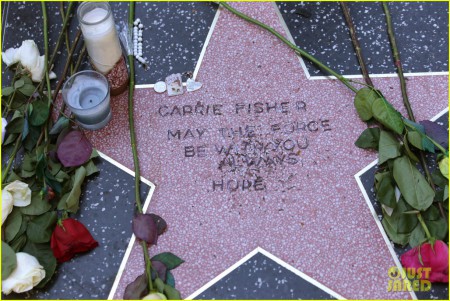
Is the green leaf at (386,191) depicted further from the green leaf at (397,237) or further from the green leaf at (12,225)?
the green leaf at (12,225)

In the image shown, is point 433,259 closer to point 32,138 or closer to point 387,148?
point 387,148

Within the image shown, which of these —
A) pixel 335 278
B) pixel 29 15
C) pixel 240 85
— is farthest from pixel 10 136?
pixel 335 278

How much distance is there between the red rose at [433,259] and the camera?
0.80m

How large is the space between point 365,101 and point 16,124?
1.80 feet

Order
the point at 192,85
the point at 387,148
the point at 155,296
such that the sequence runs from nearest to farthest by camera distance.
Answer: the point at 155,296
the point at 387,148
the point at 192,85

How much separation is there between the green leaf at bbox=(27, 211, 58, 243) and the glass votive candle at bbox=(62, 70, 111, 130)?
6.3 inches

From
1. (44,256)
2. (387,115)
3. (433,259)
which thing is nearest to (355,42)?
A: (387,115)

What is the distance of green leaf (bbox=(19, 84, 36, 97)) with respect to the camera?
0.95 meters

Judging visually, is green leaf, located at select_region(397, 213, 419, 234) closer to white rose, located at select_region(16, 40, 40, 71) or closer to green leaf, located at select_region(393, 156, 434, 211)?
green leaf, located at select_region(393, 156, 434, 211)

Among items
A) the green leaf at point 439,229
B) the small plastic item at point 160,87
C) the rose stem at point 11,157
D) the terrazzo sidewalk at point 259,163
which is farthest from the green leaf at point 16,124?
the green leaf at point 439,229

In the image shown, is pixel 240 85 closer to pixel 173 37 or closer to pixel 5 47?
pixel 173 37

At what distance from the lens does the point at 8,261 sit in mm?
808

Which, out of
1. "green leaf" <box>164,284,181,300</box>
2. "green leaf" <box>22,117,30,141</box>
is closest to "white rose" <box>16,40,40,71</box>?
"green leaf" <box>22,117,30,141</box>

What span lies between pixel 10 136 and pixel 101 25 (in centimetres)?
23
